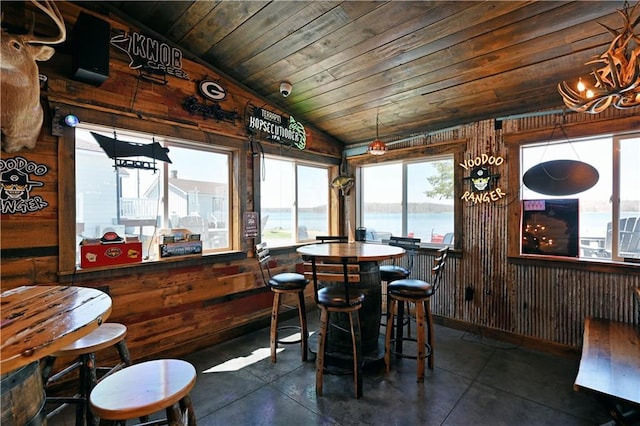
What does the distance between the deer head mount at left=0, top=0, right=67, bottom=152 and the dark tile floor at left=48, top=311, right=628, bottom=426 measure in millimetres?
2016

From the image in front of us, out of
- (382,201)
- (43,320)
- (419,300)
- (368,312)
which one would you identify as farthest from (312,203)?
(43,320)

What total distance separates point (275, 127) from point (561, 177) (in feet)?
10.7

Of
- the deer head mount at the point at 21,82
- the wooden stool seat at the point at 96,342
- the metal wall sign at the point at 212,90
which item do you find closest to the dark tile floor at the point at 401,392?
the wooden stool seat at the point at 96,342

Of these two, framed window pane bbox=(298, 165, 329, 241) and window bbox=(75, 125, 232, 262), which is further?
framed window pane bbox=(298, 165, 329, 241)

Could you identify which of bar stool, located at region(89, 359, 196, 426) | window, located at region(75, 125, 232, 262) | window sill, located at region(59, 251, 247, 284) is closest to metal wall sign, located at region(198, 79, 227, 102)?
window, located at region(75, 125, 232, 262)

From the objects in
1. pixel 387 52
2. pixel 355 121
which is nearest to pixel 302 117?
pixel 355 121

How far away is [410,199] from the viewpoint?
4.25 meters

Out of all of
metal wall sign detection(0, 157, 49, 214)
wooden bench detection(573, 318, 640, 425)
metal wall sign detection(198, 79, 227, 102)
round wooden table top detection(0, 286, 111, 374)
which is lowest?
wooden bench detection(573, 318, 640, 425)

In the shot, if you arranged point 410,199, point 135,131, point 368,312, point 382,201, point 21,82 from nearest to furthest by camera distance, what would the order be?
1. point 21,82
2. point 135,131
3. point 368,312
4. point 410,199
5. point 382,201

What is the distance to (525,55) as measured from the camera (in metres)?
2.48

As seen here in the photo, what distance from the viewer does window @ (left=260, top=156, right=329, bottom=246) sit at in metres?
3.99

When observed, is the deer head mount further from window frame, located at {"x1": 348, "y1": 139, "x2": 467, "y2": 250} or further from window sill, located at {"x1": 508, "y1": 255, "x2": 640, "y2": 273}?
window sill, located at {"x1": 508, "y1": 255, "x2": 640, "y2": 273}

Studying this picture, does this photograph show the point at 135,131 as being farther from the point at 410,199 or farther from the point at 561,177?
the point at 561,177

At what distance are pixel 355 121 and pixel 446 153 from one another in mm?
1282
